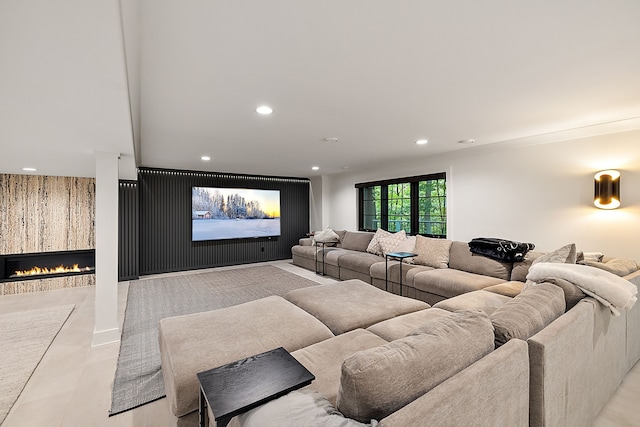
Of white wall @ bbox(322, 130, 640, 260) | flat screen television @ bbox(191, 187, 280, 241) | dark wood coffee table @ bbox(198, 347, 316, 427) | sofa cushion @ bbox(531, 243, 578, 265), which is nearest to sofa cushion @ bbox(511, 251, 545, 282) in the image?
white wall @ bbox(322, 130, 640, 260)

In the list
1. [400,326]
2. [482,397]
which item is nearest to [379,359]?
[482,397]

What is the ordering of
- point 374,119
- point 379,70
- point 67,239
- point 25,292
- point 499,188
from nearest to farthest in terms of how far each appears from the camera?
1. point 379,70
2. point 374,119
3. point 499,188
4. point 25,292
5. point 67,239

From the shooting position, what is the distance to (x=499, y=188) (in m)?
4.18

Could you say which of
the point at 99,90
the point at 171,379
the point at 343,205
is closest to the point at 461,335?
the point at 171,379

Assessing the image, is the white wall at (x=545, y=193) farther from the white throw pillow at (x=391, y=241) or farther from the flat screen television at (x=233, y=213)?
the flat screen television at (x=233, y=213)

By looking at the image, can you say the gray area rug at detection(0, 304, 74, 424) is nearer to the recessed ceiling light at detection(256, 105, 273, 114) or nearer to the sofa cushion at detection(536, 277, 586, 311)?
the recessed ceiling light at detection(256, 105, 273, 114)

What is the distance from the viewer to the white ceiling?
1.31 metres

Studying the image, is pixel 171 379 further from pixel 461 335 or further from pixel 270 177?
pixel 270 177

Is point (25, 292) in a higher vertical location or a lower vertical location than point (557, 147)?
lower

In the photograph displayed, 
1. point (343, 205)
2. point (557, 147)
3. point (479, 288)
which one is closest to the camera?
point (479, 288)

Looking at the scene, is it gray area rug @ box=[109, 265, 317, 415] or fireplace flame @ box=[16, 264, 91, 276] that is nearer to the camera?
gray area rug @ box=[109, 265, 317, 415]

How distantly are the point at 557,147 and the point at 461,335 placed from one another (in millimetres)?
3688

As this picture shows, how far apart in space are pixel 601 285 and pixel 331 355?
1.76 m

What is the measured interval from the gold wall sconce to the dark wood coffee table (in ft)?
12.7
